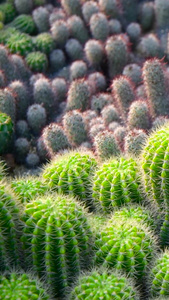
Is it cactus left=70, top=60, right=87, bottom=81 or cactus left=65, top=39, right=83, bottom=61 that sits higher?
cactus left=65, top=39, right=83, bottom=61

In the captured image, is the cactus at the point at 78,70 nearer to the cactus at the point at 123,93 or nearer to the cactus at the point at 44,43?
the cactus at the point at 44,43

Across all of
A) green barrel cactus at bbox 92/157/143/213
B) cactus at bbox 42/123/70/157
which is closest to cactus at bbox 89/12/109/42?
cactus at bbox 42/123/70/157

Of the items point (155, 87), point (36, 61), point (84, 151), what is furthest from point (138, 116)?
point (36, 61)

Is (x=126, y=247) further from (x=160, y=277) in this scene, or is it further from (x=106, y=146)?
(x=106, y=146)

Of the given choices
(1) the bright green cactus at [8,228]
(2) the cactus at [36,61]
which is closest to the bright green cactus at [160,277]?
(1) the bright green cactus at [8,228]

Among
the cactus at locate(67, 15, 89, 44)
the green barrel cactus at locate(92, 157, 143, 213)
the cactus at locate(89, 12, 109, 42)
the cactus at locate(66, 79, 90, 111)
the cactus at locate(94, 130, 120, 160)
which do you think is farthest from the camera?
the cactus at locate(67, 15, 89, 44)

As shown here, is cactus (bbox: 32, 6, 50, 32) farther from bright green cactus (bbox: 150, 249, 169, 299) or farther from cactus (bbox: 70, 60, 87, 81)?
bright green cactus (bbox: 150, 249, 169, 299)

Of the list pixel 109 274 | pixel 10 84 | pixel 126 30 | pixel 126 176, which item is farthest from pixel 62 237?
pixel 126 30
